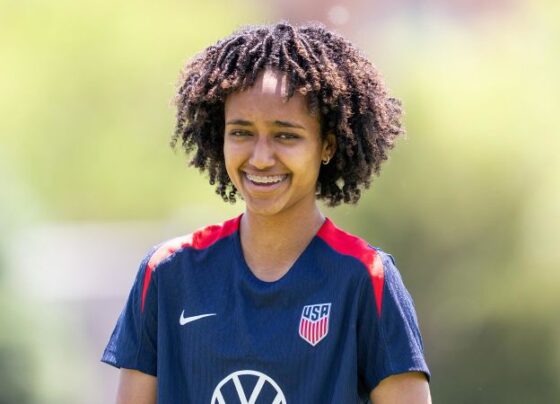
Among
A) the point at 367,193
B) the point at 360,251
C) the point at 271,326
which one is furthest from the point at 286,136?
the point at 367,193

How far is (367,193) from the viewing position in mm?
5738

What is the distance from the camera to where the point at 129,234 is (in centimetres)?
617

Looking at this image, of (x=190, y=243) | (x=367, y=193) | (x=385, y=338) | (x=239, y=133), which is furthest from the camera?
(x=367, y=193)

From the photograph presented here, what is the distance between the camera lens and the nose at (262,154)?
2703 mm

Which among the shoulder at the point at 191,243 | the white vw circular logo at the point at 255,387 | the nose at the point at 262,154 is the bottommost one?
the white vw circular logo at the point at 255,387

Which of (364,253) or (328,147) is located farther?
(328,147)

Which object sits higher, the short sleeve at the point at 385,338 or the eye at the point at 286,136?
the eye at the point at 286,136

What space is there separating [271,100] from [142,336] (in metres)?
0.69

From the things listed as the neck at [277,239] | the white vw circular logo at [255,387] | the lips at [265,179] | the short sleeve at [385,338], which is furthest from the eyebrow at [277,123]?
the white vw circular logo at [255,387]

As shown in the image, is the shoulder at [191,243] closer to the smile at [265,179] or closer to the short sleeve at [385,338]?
the smile at [265,179]

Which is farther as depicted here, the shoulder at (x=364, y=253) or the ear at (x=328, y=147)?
the ear at (x=328, y=147)

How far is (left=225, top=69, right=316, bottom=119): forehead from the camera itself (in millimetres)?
2723

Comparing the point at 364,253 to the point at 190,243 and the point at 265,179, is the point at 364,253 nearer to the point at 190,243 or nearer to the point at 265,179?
the point at 265,179

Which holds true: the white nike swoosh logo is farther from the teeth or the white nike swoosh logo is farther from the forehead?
the forehead
